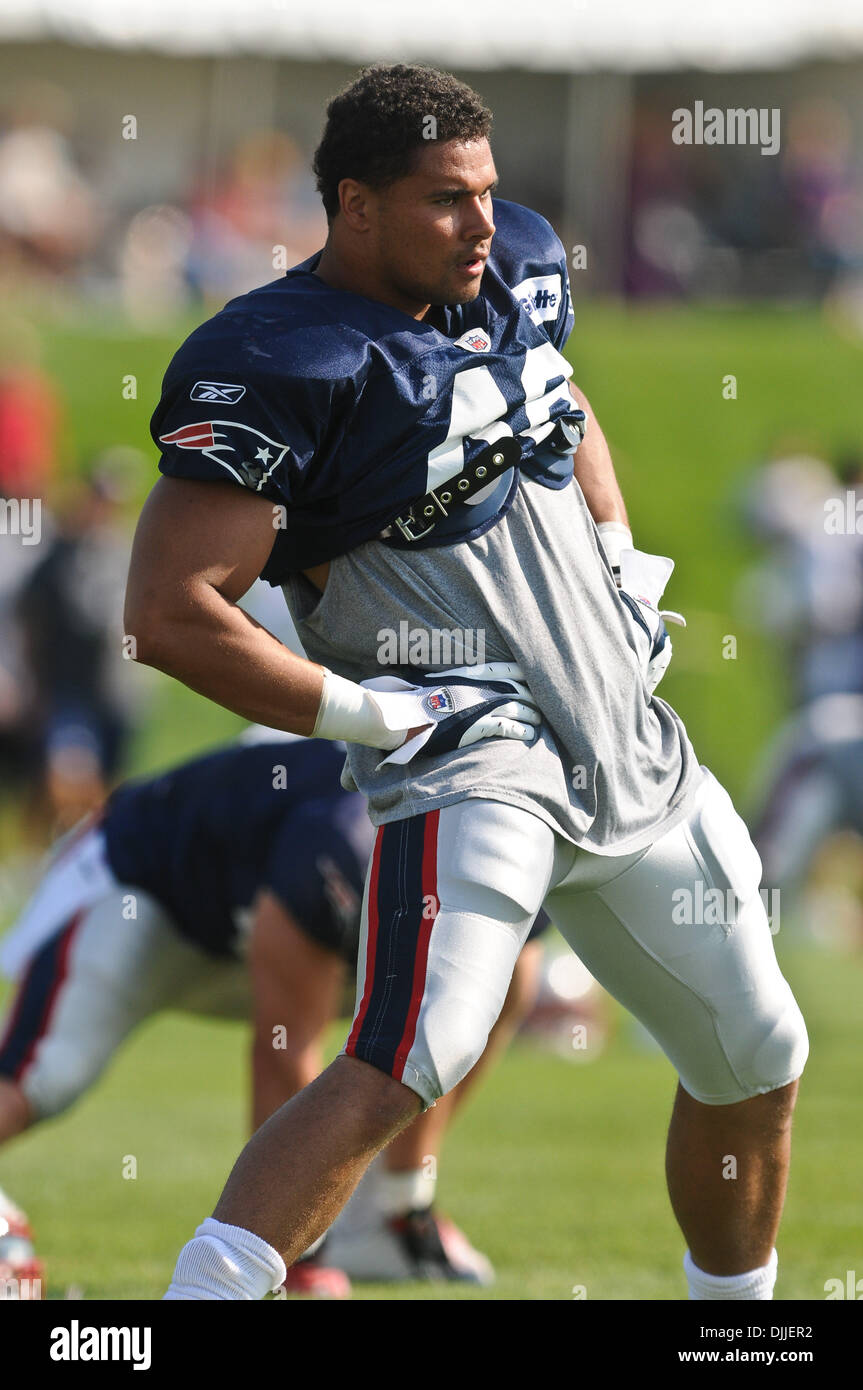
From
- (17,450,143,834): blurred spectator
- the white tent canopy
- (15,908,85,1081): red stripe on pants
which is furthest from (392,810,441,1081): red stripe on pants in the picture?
the white tent canopy

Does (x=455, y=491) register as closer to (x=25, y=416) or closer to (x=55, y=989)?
(x=55, y=989)

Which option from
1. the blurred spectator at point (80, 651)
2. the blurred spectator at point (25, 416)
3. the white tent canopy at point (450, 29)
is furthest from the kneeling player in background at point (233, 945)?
the white tent canopy at point (450, 29)

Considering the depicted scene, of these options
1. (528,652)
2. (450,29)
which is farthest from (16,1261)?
(450,29)

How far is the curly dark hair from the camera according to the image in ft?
8.64

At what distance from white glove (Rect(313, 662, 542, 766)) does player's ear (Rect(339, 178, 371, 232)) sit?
66 cm

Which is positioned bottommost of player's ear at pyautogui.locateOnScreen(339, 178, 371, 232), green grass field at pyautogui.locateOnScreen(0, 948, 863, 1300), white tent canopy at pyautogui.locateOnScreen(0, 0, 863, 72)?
green grass field at pyautogui.locateOnScreen(0, 948, 863, 1300)

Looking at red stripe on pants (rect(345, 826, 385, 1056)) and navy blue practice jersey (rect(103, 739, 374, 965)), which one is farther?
navy blue practice jersey (rect(103, 739, 374, 965))

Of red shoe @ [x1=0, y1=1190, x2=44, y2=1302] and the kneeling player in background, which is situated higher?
the kneeling player in background

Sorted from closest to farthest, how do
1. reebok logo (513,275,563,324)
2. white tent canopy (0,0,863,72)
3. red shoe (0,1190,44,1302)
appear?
1. reebok logo (513,275,563,324)
2. red shoe (0,1190,44,1302)
3. white tent canopy (0,0,863,72)

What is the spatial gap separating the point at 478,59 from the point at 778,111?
333 cm

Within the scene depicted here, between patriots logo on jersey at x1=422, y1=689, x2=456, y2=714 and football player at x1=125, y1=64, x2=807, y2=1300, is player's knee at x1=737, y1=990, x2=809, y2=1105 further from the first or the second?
patriots logo on jersey at x1=422, y1=689, x2=456, y2=714

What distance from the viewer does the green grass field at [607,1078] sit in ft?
13.6

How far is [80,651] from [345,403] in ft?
29.1

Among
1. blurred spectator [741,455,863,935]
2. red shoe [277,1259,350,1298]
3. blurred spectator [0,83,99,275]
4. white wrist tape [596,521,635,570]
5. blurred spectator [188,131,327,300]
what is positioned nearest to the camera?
white wrist tape [596,521,635,570]
